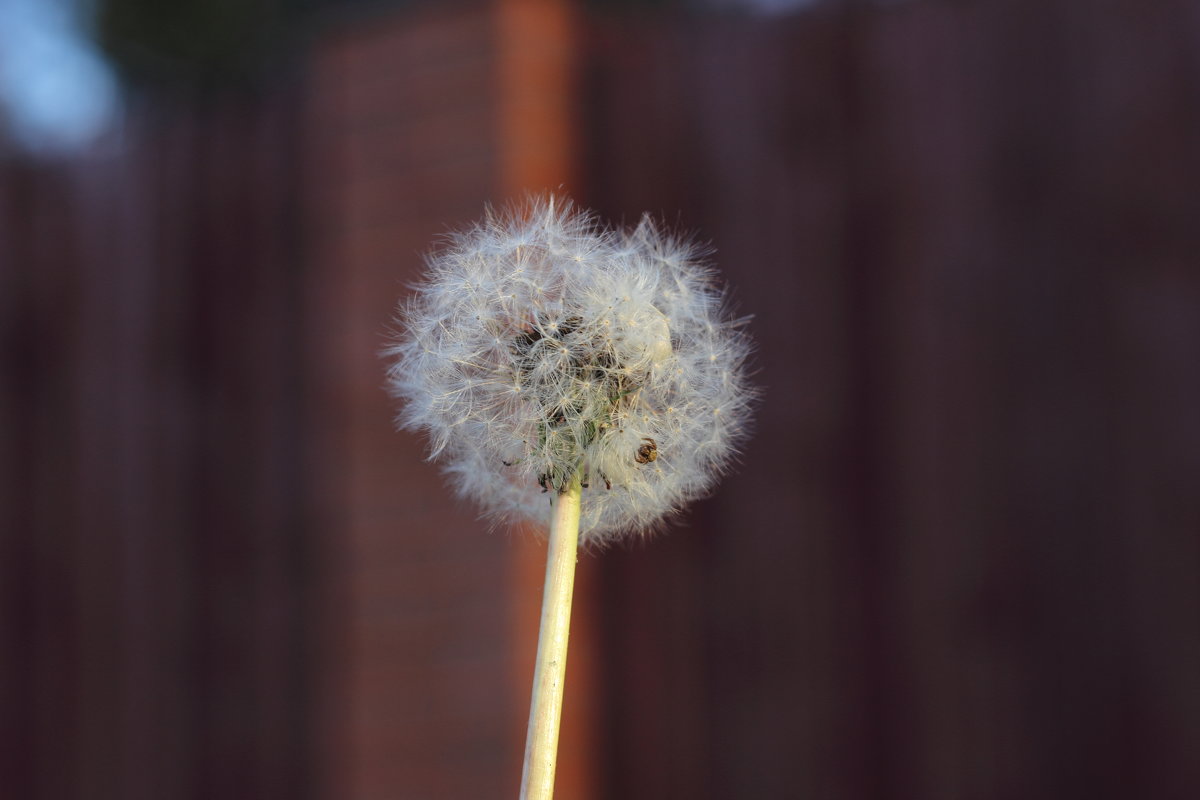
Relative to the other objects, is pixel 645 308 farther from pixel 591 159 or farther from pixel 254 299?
pixel 254 299

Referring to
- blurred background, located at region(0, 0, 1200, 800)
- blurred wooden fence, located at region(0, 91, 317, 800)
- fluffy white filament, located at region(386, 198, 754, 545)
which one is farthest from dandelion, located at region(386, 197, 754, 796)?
blurred wooden fence, located at region(0, 91, 317, 800)

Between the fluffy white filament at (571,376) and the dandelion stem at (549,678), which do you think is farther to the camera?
the fluffy white filament at (571,376)

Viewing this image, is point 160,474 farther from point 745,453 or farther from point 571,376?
point 571,376

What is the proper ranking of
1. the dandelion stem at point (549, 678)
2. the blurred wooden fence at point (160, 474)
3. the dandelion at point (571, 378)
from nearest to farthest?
the dandelion stem at point (549, 678)
the dandelion at point (571, 378)
the blurred wooden fence at point (160, 474)

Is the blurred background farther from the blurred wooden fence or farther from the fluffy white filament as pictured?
the fluffy white filament

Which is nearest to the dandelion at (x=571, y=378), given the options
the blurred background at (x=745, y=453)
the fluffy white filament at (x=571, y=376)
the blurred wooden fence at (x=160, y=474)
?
the fluffy white filament at (x=571, y=376)

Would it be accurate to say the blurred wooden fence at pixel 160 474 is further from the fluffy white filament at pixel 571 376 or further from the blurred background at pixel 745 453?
the fluffy white filament at pixel 571 376
